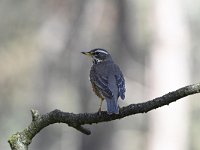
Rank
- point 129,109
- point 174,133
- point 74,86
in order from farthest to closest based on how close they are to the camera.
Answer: point 74,86 → point 174,133 → point 129,109

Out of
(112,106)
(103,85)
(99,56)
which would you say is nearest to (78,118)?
(112,106)

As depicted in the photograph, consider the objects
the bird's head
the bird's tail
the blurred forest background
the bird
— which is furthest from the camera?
the blurred forest background

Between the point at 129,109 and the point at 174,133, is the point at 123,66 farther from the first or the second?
the point at 129,109

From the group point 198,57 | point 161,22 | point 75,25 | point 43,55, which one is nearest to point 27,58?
point 43,55

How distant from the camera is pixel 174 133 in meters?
17.1

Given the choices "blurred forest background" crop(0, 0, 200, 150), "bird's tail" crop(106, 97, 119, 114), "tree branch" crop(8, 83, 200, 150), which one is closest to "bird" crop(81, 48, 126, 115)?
"bird's tail" crop(106, 97, 119, 114)

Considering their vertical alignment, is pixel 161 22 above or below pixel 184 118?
above

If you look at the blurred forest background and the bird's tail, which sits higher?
the blurred forest background

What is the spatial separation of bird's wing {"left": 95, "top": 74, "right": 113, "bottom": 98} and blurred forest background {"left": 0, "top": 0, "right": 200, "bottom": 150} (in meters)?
12.3

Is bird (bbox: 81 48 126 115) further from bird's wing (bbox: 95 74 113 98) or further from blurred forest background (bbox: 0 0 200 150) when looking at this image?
blurred forest background (bbox: 0 0 200 150)

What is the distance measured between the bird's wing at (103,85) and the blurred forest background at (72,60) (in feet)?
40.3

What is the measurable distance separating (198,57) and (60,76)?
207 inches

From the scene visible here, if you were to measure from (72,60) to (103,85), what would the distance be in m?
19.5

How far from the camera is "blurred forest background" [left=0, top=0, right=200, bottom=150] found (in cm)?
2227
